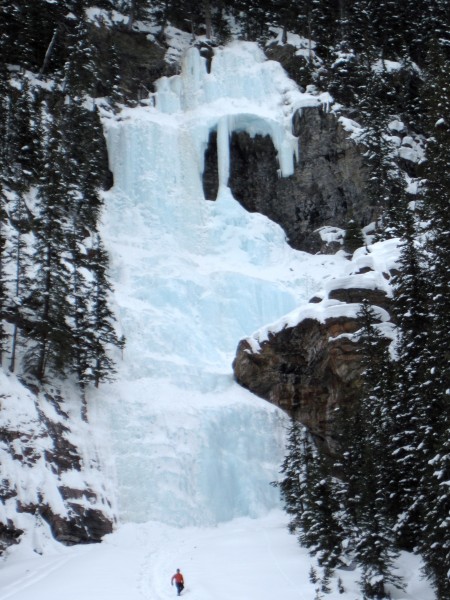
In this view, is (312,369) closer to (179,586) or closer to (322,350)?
(322,350)

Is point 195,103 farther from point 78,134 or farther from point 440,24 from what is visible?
point 440,24

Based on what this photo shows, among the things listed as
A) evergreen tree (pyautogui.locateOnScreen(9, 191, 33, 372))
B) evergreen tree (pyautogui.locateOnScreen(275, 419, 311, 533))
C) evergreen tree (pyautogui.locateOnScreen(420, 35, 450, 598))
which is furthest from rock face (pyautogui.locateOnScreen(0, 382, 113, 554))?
evergreen tree (pyautogui.locateOnScreen(420, 35, 450, 598))

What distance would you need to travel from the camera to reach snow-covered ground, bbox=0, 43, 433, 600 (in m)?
17.1

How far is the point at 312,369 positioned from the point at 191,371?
8363 millimetres

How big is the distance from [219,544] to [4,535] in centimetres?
829

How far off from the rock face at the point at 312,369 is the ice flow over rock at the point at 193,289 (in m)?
1.31

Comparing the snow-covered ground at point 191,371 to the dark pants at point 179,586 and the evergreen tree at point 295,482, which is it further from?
the evergreen tree at point 295,482

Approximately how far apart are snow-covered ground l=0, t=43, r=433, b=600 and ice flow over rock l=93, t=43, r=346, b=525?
0.10 metres

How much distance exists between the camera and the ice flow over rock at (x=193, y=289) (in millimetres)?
28047

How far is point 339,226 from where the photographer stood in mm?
46062

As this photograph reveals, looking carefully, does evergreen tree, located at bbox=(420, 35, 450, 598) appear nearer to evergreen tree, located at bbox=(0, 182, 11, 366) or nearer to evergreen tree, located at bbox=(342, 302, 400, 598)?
evergreen tree, located at bbox=(342, 302, 400, 598)

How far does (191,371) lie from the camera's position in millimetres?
33938

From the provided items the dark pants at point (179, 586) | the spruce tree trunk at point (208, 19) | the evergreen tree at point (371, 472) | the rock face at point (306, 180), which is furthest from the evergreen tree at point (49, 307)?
the spruce tree trunk at point (208, 19)

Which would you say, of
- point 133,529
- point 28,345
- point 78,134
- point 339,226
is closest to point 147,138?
point 78,134
